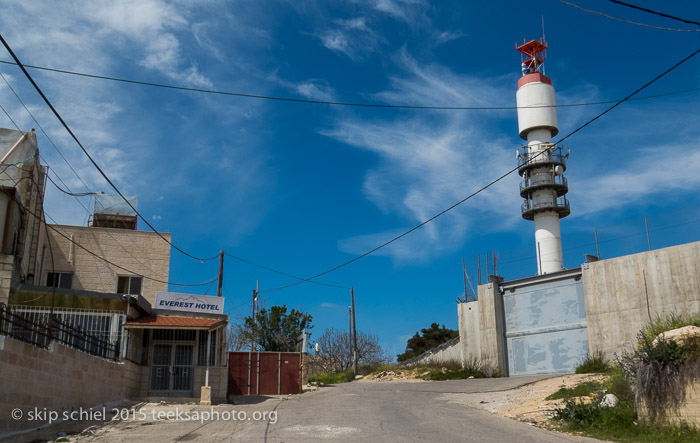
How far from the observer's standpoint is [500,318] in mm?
32531

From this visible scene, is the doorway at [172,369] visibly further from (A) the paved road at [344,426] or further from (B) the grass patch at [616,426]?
(B) the grass patch at [616,426]

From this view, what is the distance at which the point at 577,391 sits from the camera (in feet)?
60.6

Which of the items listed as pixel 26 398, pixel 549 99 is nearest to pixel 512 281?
pixel 549 99

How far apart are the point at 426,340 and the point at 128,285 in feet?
131

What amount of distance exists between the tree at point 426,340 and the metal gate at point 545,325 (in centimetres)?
3342

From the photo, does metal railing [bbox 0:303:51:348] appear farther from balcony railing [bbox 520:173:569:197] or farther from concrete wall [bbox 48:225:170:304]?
balcony railing [bbox 520:173:569:197]

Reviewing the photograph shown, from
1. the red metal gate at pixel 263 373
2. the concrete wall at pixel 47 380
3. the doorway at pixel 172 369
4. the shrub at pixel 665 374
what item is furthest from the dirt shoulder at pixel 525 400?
the concrete wall at pixel 47 380

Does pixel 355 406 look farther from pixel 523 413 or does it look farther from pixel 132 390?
pixel 132 390

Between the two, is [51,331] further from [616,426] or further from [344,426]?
[616,426]

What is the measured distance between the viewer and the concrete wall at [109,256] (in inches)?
1292

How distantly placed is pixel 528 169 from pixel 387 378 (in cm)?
1852

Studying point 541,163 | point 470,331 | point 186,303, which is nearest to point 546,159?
point 541,163

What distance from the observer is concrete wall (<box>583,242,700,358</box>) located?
81.0 feet

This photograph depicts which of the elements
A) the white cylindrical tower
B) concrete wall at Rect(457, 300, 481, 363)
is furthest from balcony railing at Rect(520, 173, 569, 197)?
concrete wall at Rect(457, 300, 481, 363)
